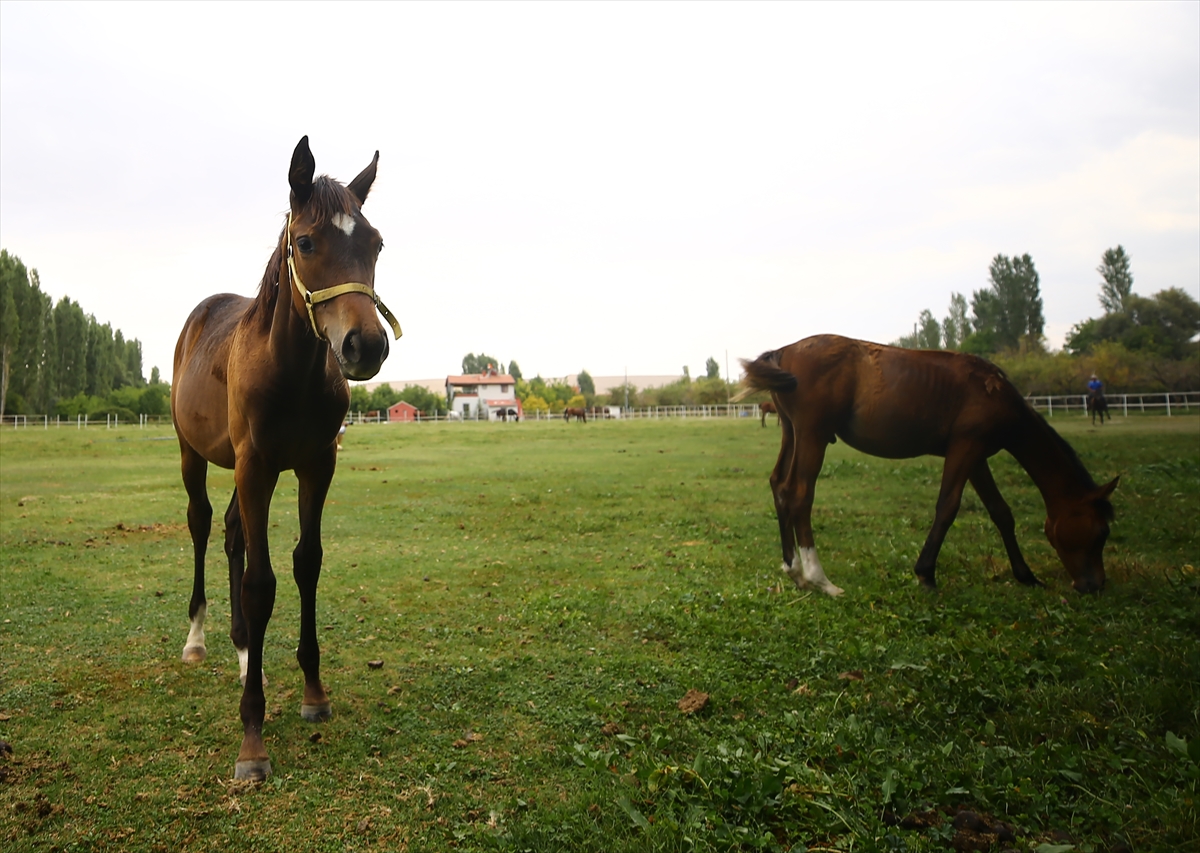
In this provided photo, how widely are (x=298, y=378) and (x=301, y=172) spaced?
0.99 meters

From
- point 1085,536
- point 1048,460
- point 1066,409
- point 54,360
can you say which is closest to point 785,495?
point 1048,460

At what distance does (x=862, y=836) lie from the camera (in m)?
2.35

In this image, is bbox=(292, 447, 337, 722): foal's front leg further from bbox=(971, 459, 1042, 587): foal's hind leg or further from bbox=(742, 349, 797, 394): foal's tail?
bbox=(971, 459, 1042, 587): foal's hind leg

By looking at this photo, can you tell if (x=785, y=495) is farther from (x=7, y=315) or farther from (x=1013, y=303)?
(x=1013, y=303)

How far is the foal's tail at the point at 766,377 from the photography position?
21.3 ft

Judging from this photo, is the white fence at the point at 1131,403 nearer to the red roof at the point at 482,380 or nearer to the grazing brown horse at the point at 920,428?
the grazing brown horse at the point at 920,428

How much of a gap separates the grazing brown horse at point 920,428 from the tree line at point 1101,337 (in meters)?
22.7

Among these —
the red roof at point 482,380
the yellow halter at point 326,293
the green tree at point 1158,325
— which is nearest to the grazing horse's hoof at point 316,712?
the yellow halter at point 326,293

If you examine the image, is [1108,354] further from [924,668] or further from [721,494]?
[924,668]

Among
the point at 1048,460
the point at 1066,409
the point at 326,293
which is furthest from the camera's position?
the point at 1066,409

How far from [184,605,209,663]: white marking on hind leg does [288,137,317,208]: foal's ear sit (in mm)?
3097

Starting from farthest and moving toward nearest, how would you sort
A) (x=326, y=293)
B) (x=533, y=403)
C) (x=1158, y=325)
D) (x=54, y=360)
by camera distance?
1. (x=533, y=403)
2. (x=54, y=360)
3. (x=1158, y=325)
4. (x=326, y=293)

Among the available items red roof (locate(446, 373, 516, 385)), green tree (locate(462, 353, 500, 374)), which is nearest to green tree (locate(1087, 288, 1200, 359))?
red roof (locate(446, 373, 516, 385))

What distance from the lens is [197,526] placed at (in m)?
4.69
